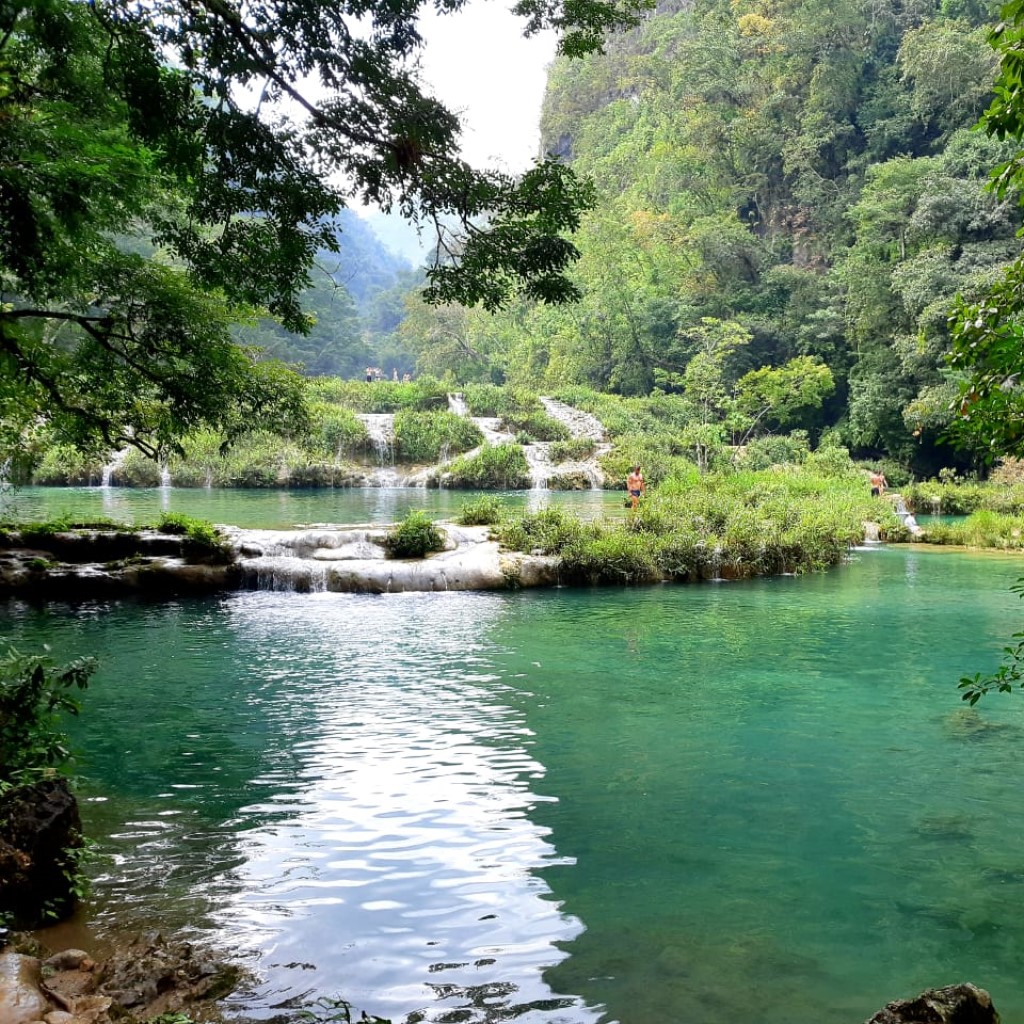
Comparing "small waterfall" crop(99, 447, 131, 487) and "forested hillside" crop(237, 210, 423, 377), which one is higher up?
"forested hillside" crop(237, 210, 423, 377)

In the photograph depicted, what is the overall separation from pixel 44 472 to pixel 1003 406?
107 ft

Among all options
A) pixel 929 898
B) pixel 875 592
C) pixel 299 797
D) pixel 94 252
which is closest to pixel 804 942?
pixel 929 898

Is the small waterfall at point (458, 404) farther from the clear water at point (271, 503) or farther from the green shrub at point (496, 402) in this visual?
the clear water at point (271, 503)

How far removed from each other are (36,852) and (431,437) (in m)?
31.2

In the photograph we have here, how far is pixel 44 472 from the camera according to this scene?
3003cm

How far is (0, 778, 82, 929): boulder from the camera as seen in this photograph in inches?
153

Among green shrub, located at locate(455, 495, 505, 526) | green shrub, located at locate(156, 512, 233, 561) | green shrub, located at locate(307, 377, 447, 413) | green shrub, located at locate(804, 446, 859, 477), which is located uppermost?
green shrub, located at locate(307, 377, 447, 413)

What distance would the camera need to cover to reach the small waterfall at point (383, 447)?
34.0 metres

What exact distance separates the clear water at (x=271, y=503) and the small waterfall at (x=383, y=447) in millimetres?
849

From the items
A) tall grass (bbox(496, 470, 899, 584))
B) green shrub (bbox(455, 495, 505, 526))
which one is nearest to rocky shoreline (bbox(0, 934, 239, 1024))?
tall grass (bbox(496, 470, 899, 584))

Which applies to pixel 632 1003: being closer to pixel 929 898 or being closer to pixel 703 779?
pixel 929 898

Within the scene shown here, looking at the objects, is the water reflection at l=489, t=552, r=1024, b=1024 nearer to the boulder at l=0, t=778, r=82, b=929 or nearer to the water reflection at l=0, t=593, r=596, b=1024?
the water reflection at l=0, t=593, r=596, b=1024

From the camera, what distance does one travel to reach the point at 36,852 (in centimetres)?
400

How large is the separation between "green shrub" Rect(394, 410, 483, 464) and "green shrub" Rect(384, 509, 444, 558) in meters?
19.7
